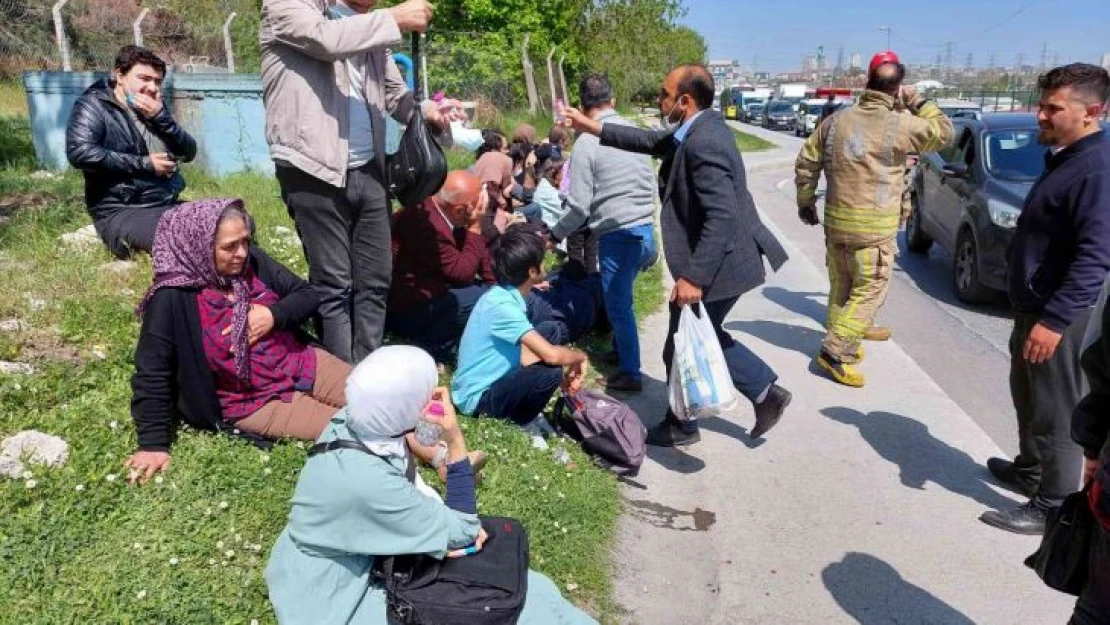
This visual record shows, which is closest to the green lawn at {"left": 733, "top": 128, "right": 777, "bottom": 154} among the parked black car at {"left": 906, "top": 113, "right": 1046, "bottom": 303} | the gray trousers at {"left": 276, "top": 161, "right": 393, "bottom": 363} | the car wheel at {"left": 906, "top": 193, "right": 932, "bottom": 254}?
the car wheel at {"left": 906, "top": 193, "right": 932, "bottom": 254}

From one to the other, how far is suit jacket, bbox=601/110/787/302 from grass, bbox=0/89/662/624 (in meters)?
1.15

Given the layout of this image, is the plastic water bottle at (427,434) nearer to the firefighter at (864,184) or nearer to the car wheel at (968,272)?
the firefighter at (864,184)

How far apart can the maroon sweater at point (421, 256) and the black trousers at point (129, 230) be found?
1502 millimetres

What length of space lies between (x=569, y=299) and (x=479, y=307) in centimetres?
187

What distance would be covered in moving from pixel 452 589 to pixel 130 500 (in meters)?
1.55

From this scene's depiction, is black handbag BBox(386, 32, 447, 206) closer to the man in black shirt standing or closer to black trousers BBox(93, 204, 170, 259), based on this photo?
black trousers BBox(93, 204, 170, 259)

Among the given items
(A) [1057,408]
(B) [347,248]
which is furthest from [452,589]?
(A) [1057,408]

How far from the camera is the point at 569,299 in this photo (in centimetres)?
614

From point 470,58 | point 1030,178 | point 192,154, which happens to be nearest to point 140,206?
point 192,154

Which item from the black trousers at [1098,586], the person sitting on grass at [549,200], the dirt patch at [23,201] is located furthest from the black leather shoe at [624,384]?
the dirt patch at [23,201]

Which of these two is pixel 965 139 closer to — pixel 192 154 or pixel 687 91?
pixel 687 91

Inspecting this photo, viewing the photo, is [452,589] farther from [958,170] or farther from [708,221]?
[958,170]

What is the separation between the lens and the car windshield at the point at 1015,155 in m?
8.11

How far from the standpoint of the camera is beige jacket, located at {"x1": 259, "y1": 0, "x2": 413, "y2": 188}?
3551 millimetres
